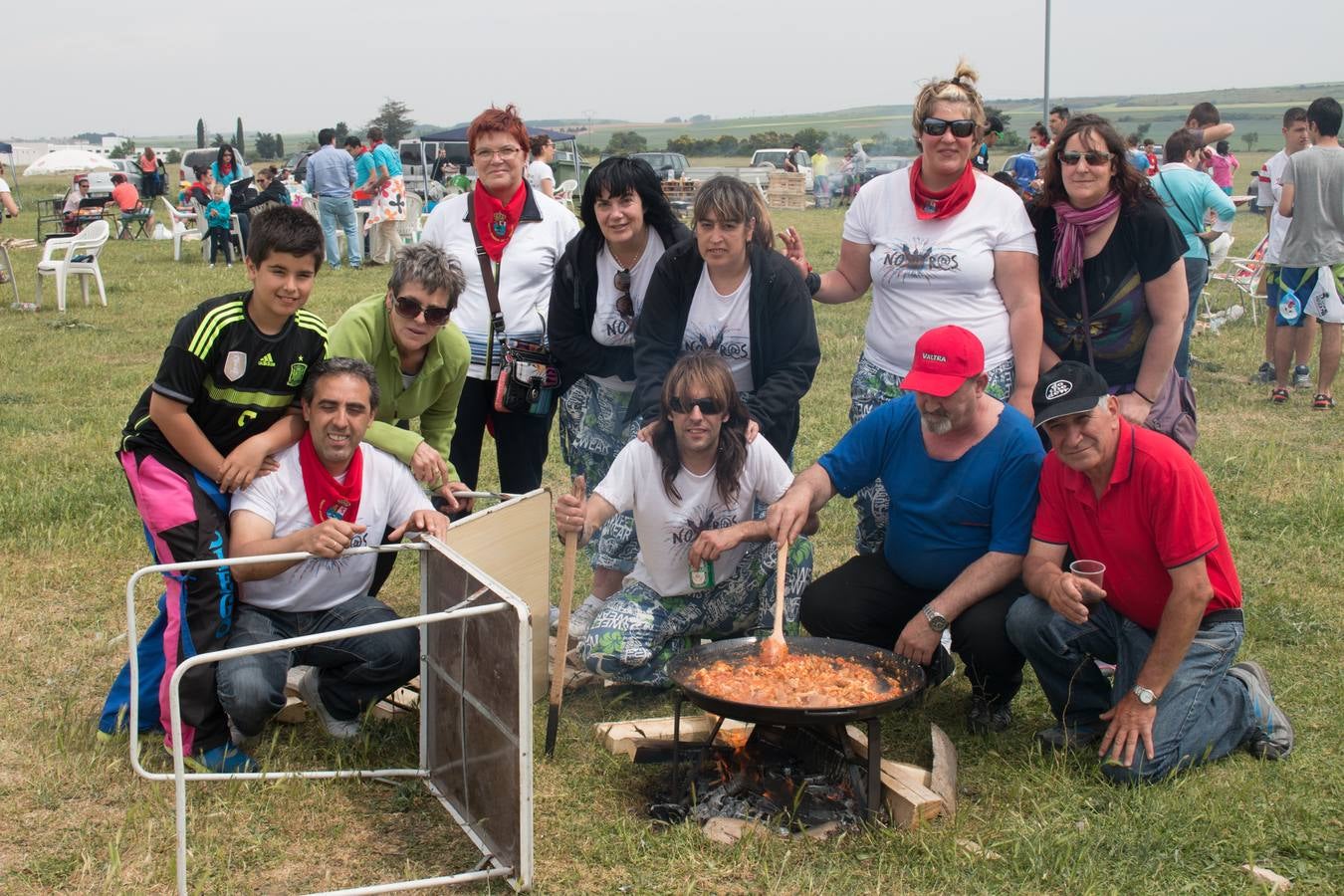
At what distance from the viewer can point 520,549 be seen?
169 inches

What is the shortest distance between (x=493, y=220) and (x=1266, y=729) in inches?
137

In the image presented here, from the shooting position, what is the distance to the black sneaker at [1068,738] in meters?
4.05

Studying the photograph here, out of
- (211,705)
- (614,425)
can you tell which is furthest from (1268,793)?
(211,705)

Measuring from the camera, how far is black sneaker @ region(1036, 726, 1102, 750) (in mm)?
4051

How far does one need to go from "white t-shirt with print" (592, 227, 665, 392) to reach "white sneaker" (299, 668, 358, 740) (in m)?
1.76

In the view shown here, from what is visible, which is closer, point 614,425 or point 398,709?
point 398,709

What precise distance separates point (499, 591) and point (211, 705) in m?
1.28

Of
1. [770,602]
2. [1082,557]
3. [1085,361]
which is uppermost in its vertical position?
[1085,361]

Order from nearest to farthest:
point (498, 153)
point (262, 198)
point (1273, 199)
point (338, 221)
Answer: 1. point (498, 153)
2. point (1273, 199)
3. point (262, 198)
4. point (338, 221)

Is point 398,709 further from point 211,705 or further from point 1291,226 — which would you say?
point 1291,226

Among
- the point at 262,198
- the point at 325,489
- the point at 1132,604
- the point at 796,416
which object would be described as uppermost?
the point at 262,198

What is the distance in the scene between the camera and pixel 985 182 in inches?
177

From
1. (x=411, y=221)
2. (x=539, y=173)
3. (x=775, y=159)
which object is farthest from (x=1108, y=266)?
(x=775, y=159)

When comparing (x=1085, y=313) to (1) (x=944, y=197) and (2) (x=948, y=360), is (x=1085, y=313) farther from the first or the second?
(2) (x=948, y=360)
